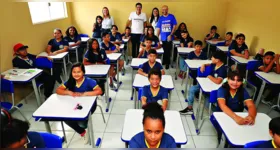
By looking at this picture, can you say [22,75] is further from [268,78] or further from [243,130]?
[268,78]

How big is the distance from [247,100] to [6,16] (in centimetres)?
367

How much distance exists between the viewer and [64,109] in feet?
5.94

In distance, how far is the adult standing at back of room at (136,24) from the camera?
5.12m

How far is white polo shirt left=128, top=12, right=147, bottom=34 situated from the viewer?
202 inches

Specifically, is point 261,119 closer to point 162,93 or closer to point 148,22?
point 162,93

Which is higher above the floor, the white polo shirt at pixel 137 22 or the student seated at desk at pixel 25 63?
the white polo shirt at pixel 137 22

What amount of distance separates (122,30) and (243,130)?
4888 mm

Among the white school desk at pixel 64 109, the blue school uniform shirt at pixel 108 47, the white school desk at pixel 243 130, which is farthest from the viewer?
the blue school uniform shirt at pixel 108 47

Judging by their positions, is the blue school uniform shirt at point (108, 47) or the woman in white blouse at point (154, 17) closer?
the blue school uniform shirt at point (108, 47)

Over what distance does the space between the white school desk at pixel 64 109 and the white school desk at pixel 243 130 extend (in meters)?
1.24

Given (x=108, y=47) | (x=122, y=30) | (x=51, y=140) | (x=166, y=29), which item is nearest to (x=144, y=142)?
(x=51, y=140)

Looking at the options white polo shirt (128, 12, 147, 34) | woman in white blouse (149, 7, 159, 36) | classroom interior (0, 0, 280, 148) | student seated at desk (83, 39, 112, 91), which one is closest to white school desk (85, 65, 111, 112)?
student seated at desk (83, 39, 112, 91)

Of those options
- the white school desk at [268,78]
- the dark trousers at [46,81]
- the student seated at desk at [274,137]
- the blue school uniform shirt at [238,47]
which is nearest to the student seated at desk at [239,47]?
the blue school uniform shirt at [238,47]

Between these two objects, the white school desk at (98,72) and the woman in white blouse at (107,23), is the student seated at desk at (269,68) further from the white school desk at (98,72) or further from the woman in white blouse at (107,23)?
the woman in white blouse at (107,23)
